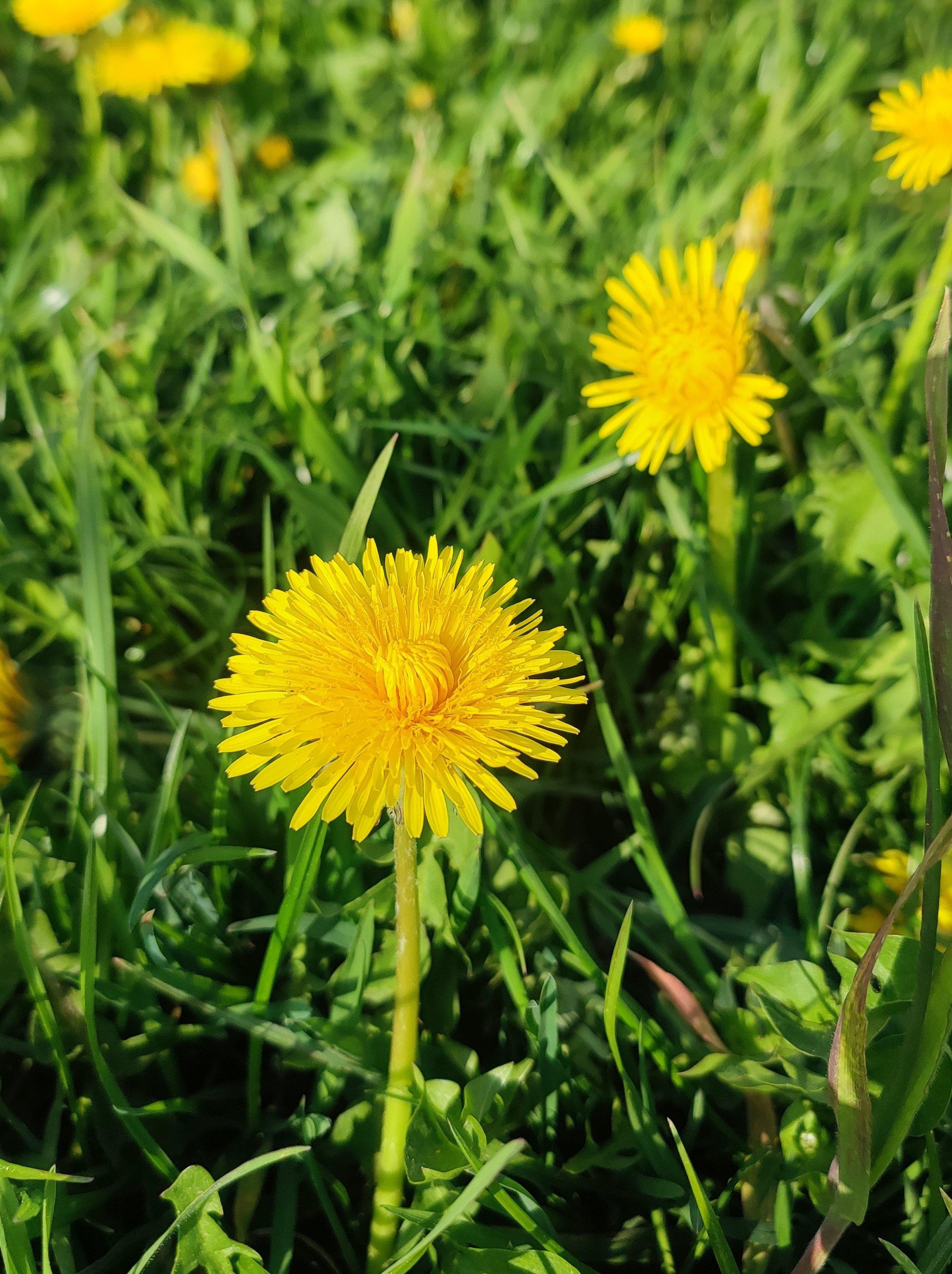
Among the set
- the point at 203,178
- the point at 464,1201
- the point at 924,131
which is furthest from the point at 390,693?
the point at 203,178

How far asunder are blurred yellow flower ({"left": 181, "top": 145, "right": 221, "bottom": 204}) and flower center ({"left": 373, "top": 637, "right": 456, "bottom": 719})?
4.02ft

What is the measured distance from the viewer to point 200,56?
63.9 inches

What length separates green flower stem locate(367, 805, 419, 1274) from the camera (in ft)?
1.83

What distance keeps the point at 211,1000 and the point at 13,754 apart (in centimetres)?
37

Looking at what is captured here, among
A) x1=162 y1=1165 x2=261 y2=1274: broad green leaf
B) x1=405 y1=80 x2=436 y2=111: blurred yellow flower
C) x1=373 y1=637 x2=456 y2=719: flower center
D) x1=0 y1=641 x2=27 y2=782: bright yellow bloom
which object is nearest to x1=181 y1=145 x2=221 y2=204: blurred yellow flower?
x1=405 y1=80 x2=436 y2=111: blurred yellow flower

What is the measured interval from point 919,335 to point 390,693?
0.79 meters

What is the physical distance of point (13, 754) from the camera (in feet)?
2.83

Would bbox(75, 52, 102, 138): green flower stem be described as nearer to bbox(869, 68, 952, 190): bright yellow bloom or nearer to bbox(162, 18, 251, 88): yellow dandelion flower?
bbox(162, 18, 251, 88): yellow dandelion flower

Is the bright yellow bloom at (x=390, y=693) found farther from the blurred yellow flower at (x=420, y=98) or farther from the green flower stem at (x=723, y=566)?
the blurred yellow flower at (x=420, y=98)

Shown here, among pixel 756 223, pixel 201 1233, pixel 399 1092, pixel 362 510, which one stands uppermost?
pixel 756 223

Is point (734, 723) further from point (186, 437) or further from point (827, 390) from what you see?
point (186, 437)

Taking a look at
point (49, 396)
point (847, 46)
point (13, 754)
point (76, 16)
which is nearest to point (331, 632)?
point (13, 754)

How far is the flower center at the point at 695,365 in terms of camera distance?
2.66ft

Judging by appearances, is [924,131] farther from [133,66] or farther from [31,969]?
[133,66]
